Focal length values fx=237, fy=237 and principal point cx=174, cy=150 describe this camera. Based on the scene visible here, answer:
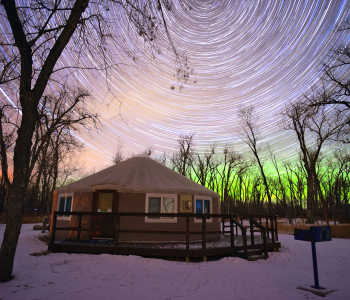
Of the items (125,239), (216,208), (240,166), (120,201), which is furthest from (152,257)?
(240,166)

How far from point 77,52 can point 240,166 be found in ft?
112

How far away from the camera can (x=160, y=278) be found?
15.9ft

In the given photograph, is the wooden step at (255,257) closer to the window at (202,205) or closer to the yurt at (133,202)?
the yurt at (133,202)

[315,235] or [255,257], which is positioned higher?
[315,235]

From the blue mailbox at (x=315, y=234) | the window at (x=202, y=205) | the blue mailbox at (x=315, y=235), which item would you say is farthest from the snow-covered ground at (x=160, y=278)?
the window at (x=202, y=205)

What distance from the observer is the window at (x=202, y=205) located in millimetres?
9805

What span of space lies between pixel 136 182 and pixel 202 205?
9.99 feet

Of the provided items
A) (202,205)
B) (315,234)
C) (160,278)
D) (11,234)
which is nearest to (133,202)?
(202,205)

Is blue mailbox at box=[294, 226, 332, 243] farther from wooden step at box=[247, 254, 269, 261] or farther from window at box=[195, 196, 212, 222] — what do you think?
window at box=[195, 196, 212, 222]

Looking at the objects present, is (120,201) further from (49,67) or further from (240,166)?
(240,166)

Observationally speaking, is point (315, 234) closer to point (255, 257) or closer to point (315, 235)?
point (315, 235)

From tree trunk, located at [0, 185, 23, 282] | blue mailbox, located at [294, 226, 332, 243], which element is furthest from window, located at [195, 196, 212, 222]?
tree trunk, located at [0, 185, 23, 282]

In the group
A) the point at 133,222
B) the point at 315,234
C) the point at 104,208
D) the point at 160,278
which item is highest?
the point at 104,208

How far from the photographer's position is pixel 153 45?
15.1ft
